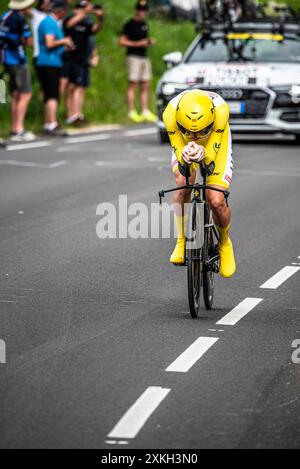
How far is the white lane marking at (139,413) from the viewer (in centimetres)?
599

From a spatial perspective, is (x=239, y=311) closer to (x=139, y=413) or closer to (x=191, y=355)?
(x=191, y=355)

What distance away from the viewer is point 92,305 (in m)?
9.04

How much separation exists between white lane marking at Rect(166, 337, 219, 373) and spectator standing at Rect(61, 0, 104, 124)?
51.6 ft

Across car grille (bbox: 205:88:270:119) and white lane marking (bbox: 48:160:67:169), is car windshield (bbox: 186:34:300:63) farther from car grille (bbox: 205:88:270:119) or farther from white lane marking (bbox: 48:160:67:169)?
white lane marking (bbox: 48:160:67:169)

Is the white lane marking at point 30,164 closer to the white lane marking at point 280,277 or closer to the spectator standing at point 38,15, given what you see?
the spectator standing at point 38,15

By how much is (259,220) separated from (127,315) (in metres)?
4.80

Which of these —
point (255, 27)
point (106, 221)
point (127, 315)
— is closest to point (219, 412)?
point (127, 315)

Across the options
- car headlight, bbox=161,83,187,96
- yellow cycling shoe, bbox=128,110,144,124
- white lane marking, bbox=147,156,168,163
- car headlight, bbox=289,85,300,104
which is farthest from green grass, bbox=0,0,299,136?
car headlight, bbox=289,85,300,104

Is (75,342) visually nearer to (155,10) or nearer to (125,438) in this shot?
(125,438)

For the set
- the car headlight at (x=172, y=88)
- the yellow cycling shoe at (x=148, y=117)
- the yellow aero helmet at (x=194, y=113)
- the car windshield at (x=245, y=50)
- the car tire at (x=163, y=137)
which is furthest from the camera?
the yellow cycling shoe at (x=148, y=117)

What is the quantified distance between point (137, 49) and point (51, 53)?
454cm

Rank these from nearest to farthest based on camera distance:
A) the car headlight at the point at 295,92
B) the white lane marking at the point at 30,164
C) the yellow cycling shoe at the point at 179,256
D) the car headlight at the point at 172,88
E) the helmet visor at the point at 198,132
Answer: the helmet visor at the point at 198,132, the yellow cycling shoe at the point at 179,256, the white lane marking at the point at 30,164, the car headlight at the point at 295,92, the car headlight at the point at 172,88

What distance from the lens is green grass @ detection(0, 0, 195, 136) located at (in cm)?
2461

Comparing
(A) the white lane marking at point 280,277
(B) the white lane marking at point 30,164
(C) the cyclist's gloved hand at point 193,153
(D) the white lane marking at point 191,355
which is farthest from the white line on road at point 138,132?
(D) the white lane marking at point 191,355
